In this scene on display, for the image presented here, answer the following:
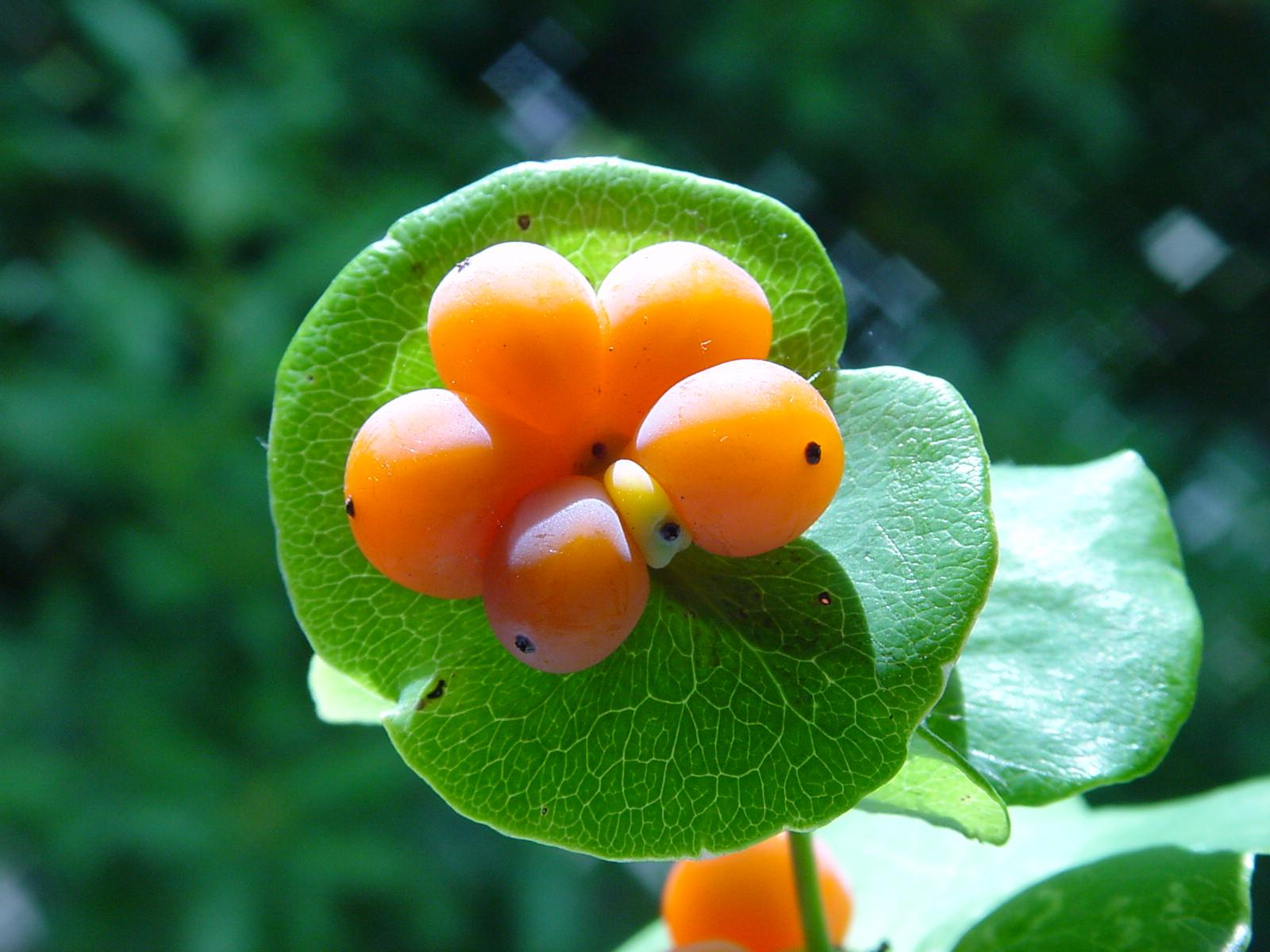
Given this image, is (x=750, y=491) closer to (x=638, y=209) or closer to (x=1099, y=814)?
(x=638, y=209)

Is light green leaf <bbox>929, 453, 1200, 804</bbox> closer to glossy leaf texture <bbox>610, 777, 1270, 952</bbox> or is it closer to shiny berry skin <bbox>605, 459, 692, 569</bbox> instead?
glossy leaf texture <bbox>610, 777, 1270, 952</bbox>

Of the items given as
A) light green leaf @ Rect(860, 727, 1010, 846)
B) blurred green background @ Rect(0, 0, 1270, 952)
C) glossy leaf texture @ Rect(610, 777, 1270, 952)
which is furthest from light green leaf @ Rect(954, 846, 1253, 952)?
blurred green background @ Rect(0, 0, 1270, 952)

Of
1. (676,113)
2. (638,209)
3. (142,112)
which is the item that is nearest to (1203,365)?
(676,113)

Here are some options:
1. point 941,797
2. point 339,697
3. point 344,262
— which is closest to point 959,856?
point 941,797

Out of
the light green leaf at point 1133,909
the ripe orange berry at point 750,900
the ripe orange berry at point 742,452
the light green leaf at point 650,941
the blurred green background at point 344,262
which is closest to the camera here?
the ripe orange berry at point 742,452

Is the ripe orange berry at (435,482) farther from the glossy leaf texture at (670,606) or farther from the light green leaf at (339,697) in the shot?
the light green leaf at (339,697)

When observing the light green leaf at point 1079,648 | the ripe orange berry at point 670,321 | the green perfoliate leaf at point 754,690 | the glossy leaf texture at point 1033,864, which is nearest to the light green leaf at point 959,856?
the glossy leaf texture at point 1033,864

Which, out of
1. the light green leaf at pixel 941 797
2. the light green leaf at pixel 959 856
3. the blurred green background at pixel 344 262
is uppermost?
the light green leaf at pixel 941 797
